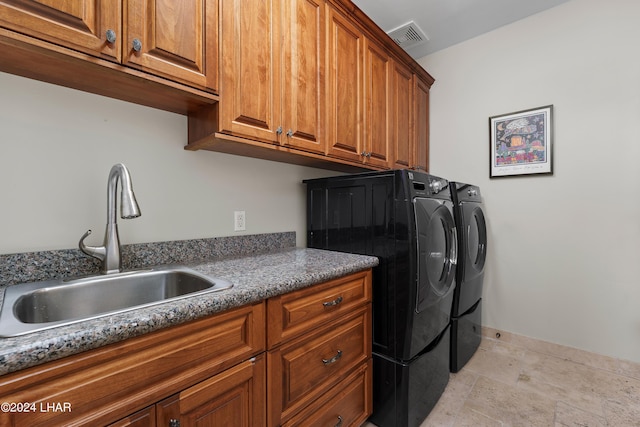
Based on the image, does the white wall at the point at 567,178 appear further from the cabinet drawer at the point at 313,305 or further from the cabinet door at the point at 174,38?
the cabinet door at the point at 174,38

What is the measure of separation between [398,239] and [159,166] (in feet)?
4.06

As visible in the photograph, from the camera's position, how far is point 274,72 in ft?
4.43

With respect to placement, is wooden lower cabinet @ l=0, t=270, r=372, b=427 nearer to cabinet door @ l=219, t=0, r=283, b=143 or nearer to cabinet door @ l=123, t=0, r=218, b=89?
cabinet door @ l=219, t=0, r=283, b=143

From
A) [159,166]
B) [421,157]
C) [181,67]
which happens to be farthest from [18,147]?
[421,157]

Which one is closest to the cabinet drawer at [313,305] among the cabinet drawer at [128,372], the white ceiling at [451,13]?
the cabinet drawer at [128,372]

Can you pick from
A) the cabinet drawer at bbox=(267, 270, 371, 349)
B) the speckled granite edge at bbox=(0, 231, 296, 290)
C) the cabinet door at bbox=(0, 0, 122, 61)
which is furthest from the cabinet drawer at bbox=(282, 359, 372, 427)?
the cabinet door at bbox=(0, 0, 122, 61)

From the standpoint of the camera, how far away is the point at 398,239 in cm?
144

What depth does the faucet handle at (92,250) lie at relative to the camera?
3.52ft

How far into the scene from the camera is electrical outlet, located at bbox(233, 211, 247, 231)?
64.1 inches

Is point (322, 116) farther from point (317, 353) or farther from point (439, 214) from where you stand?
point (317, 353)

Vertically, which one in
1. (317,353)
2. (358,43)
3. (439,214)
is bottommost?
(317,353)

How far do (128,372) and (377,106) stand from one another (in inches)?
77.3

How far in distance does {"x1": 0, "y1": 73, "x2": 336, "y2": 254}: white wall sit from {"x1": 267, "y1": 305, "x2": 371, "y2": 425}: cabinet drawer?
30.8 inches

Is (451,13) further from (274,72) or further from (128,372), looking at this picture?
(128,372)
